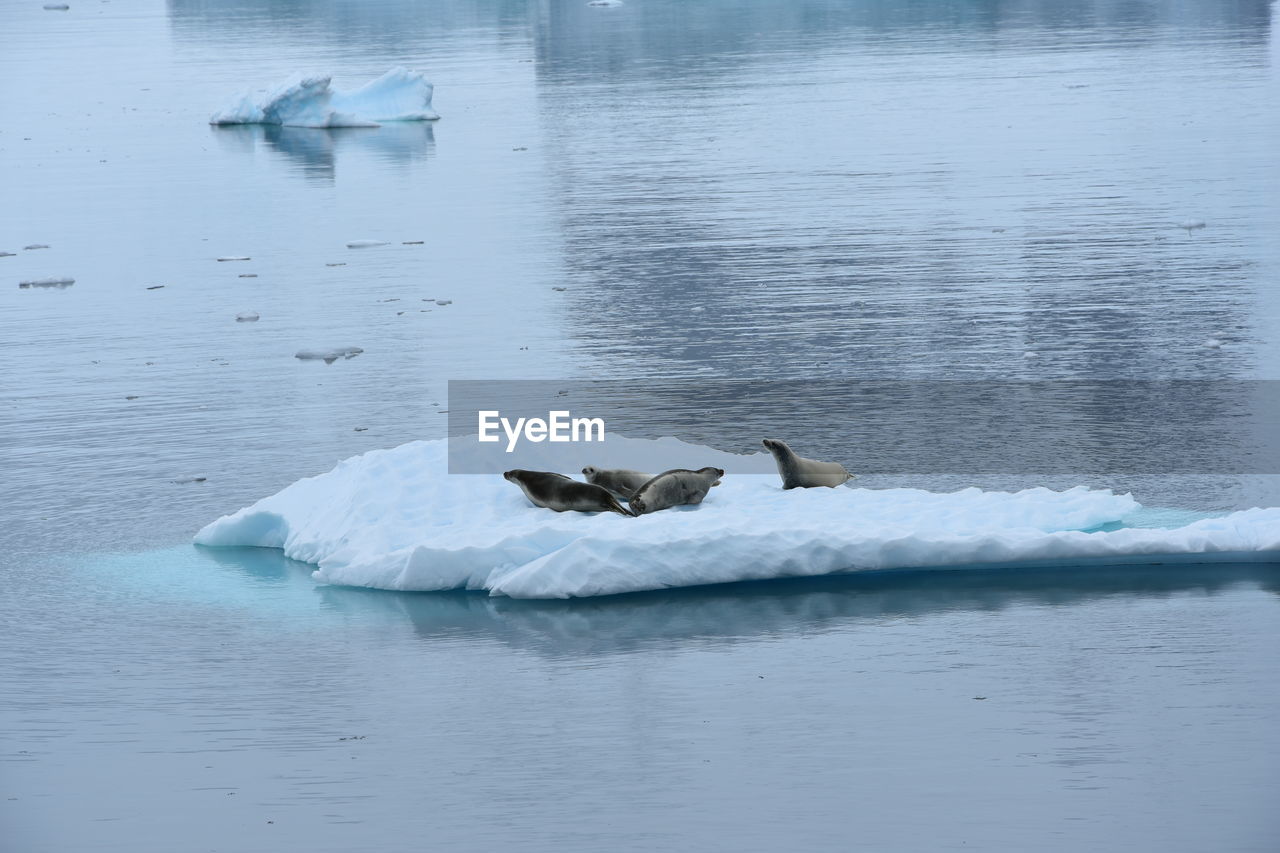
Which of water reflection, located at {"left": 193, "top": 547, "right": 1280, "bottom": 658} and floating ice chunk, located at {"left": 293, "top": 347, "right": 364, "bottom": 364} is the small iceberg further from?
water reflection, located at {"left": 193, "top": 547, "right": 1280, "bottom": 658}

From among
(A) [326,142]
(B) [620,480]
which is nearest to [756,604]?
(B) [620,480]

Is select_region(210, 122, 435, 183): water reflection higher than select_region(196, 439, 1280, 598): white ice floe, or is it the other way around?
select_region(196, 439, 1280, 598): white ice floe

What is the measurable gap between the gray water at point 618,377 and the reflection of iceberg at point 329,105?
0.46 metres

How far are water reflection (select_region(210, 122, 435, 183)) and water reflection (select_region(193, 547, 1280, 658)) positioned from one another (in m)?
16.9

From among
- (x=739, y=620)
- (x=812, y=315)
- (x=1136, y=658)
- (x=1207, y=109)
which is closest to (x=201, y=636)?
(x=739, y=620)

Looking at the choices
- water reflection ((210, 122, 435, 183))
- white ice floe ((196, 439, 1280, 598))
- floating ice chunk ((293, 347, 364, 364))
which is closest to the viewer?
white ice floe ((196, 439, 1280, 598))

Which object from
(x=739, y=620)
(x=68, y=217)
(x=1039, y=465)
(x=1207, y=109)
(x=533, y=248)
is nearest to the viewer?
(x=739, y=620)

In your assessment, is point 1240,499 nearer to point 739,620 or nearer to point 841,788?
point 739,620

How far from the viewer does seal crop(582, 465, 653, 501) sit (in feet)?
31.4

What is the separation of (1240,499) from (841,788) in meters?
4.21

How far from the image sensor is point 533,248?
1864 cm

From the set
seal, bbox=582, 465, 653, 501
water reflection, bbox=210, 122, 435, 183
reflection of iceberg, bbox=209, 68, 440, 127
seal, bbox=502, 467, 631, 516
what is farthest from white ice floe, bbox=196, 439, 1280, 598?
reflection of iceberg, bbox=209, 68, 440, 127

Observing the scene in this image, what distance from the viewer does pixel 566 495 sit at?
9.29m

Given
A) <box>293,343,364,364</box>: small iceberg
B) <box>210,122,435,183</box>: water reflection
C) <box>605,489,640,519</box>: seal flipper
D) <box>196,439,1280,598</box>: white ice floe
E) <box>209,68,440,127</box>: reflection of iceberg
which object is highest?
<box>209,68,440,127</box>: reflection of iceberg
